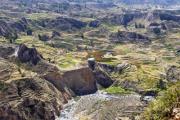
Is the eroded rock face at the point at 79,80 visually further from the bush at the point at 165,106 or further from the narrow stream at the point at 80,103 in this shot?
the bush at the point at 165,106

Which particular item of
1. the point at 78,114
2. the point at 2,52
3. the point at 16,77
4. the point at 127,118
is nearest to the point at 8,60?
the point at 2,52

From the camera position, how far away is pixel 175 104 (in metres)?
62.5

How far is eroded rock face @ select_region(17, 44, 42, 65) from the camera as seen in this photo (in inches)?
6120

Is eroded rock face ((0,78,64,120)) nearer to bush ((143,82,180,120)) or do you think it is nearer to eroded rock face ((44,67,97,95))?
eroded rock face ((44,67,97,95))

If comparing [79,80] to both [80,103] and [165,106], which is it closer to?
[80,103]

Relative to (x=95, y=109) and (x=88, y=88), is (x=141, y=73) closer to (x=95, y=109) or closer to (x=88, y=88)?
(x=88, y=88)

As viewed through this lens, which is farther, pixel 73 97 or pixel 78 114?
pixel 73 97

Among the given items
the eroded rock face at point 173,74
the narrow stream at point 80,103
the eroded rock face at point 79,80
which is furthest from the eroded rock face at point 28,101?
the eroded rock face at point 173,74

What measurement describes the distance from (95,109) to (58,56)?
6738cm

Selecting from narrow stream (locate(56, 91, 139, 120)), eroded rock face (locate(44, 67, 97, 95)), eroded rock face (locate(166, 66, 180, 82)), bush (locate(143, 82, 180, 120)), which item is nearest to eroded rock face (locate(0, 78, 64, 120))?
narrow stream (locate(56, 91, 139, 120))

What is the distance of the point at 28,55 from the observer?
513 feet

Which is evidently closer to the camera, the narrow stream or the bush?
the bush

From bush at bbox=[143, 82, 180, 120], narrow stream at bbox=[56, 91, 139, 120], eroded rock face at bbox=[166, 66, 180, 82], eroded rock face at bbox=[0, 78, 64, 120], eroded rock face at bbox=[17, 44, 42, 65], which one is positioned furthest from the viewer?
eroded rock face at bbox=[166, 66, 180, 82]

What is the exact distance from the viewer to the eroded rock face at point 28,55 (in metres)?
155
